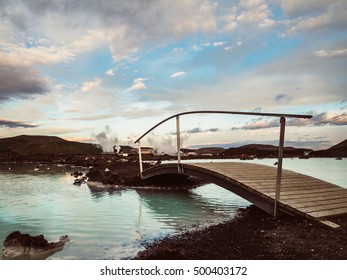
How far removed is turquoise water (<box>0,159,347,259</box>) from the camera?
268 inches

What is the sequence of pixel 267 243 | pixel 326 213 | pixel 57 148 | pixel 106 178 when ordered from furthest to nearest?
pixel 57 148
pixel 106 178
pixel 326 213
pixel 267 243

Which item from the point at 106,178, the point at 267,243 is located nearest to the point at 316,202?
the point at 267,243

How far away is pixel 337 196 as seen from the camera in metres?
7.19

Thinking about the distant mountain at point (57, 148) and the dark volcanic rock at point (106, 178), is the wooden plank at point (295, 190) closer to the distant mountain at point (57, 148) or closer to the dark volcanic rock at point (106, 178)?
the dark volcanic rock at point (106, 178)

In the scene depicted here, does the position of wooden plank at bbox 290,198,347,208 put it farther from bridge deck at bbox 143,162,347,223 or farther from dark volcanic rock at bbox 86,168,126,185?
dark volcanic rock at bbox 86,168,126,185

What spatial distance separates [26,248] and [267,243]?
15.9 ft

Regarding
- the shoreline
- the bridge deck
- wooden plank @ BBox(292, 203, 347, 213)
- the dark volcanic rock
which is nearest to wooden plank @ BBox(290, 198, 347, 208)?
the bridge deck

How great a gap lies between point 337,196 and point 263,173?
97.3 inches

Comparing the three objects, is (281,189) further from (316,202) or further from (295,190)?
(316,202)

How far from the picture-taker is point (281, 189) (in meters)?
7.50

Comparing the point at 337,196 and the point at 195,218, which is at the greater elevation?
the point at 337,196
